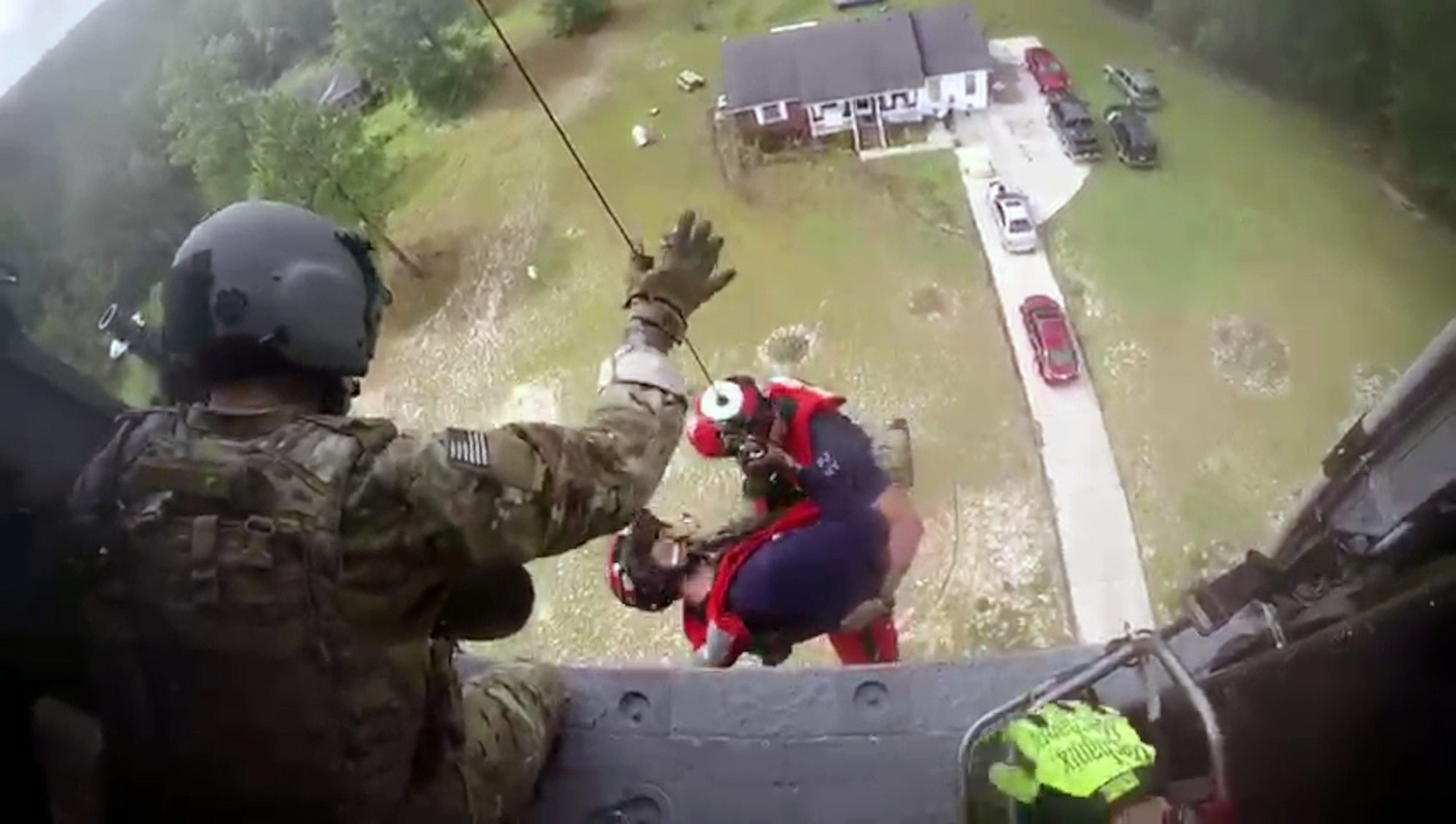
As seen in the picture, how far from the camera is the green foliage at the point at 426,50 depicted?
12.4ft

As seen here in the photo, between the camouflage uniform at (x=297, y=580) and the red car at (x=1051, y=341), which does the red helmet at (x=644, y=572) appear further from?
the red car at (x=1051, y=341)

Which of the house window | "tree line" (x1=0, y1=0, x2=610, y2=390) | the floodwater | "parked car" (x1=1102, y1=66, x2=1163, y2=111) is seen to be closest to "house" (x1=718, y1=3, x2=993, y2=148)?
the house window

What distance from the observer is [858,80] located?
156 inches

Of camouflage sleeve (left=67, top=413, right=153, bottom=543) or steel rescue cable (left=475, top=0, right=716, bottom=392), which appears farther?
steel rescue cable (left=475, top=0, right=716, bottom=392)

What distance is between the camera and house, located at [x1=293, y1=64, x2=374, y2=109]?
3.64 m

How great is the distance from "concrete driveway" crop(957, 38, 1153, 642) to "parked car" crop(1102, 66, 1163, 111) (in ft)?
0.69

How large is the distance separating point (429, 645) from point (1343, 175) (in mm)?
2642

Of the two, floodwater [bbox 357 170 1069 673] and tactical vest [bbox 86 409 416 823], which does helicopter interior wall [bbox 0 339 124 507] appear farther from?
floodwater [bbox 357 170 1069 673]

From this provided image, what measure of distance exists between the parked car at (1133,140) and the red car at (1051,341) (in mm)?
605

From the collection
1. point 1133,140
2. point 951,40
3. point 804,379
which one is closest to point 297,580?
point 804,379

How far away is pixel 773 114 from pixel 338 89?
116 cm

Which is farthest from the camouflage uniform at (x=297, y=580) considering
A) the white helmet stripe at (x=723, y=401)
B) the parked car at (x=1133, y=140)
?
the parked car at (x=1133, y=140)

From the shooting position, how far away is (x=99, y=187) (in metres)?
1.62

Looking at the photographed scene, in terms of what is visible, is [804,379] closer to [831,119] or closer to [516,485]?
[831,119]
